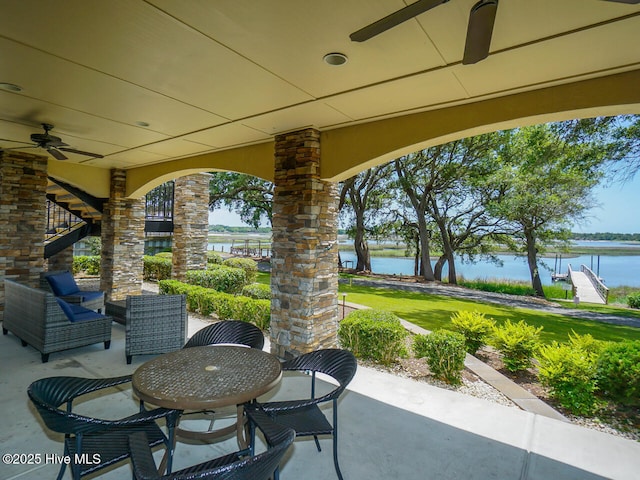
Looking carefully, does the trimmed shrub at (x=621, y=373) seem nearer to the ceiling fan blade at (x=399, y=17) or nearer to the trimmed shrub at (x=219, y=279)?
the ceiling fan blade at (x=399, y=17)

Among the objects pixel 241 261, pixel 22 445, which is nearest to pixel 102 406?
pixel 22 445

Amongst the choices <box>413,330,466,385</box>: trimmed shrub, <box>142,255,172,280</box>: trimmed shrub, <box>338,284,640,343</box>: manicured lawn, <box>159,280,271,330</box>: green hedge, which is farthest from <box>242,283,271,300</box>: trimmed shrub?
<box>142,255,172,280</box>: trimmed shrub

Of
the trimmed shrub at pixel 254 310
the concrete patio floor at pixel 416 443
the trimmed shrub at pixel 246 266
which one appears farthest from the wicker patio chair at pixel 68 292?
the trimmed shrub at pixel 246 266

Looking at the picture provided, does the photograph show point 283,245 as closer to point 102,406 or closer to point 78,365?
point 102,406

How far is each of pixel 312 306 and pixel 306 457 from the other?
199 cm

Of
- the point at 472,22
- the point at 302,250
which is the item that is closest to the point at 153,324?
the point at 302,250

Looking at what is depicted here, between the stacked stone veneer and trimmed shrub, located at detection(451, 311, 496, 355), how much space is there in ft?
24.6

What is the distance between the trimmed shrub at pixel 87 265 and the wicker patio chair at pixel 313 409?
12.1 metres

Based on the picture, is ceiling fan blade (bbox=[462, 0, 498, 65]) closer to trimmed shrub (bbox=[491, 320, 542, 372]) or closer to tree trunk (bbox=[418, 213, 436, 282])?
trimmed shrub (bbox=[491, 320, 542, 372])

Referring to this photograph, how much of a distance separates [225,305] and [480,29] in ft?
19.0

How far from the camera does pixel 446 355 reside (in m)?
4.00

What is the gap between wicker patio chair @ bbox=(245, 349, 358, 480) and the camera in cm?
215

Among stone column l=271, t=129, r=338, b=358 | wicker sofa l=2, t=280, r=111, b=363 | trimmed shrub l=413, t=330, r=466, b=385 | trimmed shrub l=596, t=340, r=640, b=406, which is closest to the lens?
trimmed shrub l=596, t=340, r=640, b=406

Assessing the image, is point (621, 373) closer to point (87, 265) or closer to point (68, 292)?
point (68, 292)
